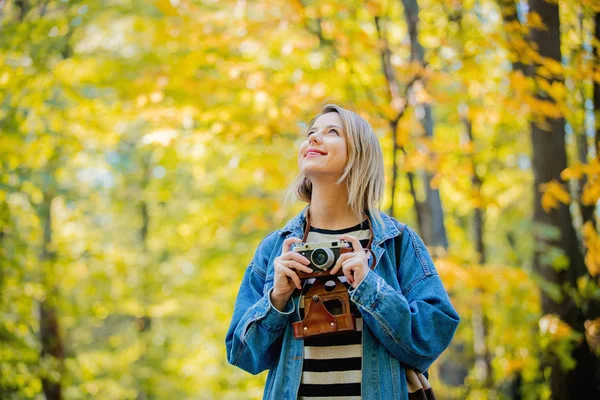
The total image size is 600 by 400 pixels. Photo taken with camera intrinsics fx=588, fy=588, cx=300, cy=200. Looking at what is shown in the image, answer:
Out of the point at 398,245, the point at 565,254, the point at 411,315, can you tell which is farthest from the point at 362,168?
the point at 565,254

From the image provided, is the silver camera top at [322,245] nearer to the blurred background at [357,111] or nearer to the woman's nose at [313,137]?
the woman's nose at [313,137]

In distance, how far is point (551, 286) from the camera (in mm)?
5324

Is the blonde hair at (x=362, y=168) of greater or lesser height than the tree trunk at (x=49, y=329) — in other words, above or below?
above

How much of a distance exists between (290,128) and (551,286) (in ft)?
9.05

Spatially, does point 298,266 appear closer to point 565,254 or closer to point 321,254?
point 321,254

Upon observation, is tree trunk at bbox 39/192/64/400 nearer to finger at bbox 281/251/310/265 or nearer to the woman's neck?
the woman's neck

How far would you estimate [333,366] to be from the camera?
1.89 meters

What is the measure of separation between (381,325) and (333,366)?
230 mm

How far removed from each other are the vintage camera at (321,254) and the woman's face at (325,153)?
1.06 ft

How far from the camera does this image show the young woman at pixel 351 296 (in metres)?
1.82

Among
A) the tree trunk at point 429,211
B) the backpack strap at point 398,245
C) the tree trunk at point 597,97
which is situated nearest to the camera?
the backpack strap at point 398,245

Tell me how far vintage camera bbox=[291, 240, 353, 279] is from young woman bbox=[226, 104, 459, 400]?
24 millimetres

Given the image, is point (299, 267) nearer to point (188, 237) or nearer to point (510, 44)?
point (510, 44)

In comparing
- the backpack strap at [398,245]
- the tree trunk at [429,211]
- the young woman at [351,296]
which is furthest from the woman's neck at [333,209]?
the tree trunk at [429,211]
